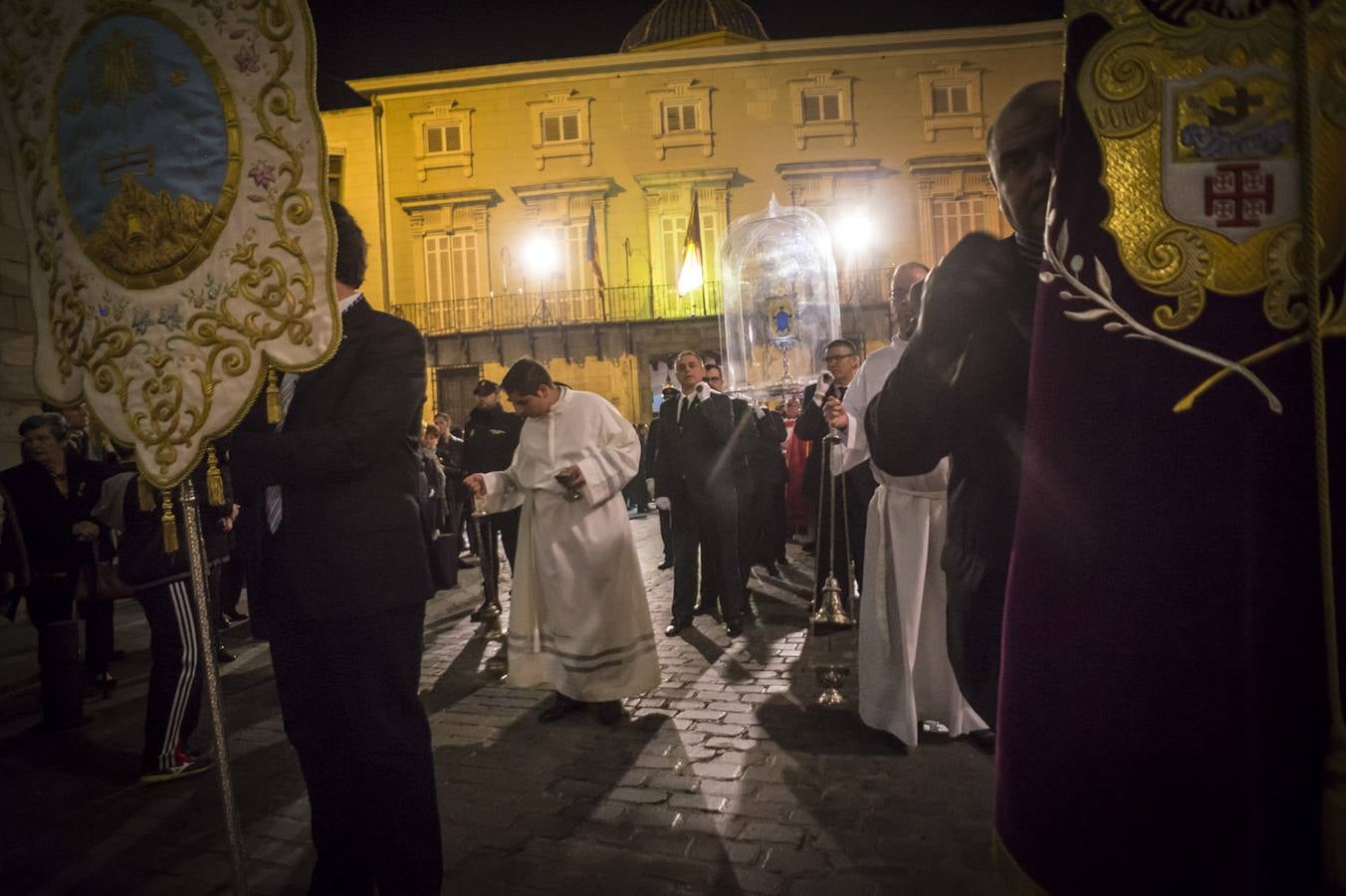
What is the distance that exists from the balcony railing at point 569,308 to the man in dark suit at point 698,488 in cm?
1722

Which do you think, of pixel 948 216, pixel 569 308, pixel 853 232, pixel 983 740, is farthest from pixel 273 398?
pixel 948 216

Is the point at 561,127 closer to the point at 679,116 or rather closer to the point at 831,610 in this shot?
the point at 679,116

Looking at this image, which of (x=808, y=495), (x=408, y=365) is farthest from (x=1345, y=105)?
(x=808, y=495)

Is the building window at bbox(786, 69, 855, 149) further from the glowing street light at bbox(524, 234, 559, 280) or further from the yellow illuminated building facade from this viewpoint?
the glowing street light at bbox(524, 234, 559, 280)

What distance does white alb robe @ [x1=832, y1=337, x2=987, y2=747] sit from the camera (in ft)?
12.9

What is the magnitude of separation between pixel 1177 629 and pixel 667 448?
6.32 m

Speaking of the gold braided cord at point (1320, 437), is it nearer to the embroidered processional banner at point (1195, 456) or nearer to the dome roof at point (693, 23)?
the embroidered processional banner at point (1195, 456)

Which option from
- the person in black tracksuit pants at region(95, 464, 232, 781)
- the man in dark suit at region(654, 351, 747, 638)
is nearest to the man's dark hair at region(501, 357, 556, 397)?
the person in black tracksuit pants at region(95, 464, 232, 781)

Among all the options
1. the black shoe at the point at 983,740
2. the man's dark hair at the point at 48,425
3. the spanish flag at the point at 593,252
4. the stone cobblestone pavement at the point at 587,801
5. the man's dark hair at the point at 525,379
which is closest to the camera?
the stone cobblestone pavement at the point at 587,801

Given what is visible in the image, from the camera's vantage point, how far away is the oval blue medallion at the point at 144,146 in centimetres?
210

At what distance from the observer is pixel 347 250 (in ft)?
8.08

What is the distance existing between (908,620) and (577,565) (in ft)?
6.22

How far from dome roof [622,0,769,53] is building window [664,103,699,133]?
290 centimetres

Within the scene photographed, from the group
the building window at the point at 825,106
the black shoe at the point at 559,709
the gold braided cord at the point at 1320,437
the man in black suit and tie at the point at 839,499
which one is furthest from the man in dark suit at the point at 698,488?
the building window at the point at 825,106
